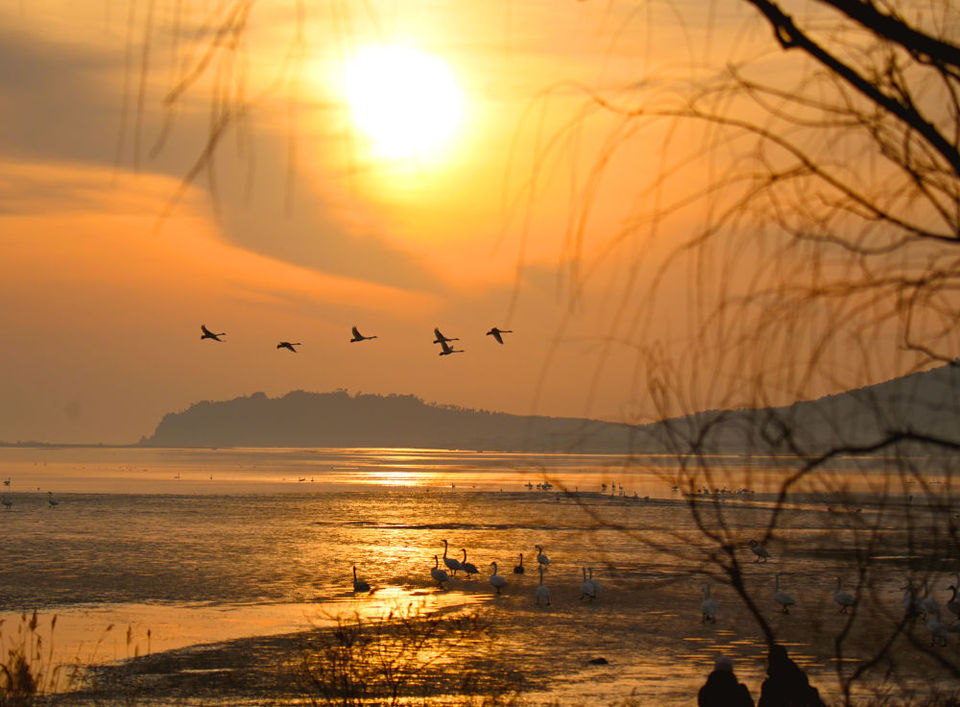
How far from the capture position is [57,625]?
17.6 m

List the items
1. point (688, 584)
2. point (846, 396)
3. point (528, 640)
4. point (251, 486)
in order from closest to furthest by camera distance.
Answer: point (846, 396), point (528, 640), point (688, 584), point (251, 486)

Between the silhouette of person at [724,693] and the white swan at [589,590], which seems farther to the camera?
the white swan at [589,590]

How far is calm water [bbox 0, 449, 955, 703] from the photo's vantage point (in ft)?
43.3

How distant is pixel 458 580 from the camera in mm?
24734

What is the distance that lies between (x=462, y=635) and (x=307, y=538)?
16474mm

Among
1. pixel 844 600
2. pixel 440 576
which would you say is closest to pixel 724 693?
pixel 844 600

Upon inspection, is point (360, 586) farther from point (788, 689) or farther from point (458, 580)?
point (788, 689)

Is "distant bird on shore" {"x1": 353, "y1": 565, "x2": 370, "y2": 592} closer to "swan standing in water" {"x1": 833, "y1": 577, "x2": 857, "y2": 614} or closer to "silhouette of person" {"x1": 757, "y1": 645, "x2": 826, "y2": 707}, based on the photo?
"swan standing in water" {"x1": 833, "y1": 577, "x2": 857, "y2": 614}

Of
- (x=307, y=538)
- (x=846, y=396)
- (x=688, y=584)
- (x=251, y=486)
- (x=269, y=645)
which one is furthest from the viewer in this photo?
(x=251, y=486)

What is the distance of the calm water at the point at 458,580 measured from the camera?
13.2 m

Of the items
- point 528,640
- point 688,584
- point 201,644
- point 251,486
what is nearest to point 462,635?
point 528,640

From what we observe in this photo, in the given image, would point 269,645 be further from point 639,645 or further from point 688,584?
point 688,584

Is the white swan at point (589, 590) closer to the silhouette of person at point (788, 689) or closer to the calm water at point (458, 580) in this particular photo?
the calm water at point (458, 580)

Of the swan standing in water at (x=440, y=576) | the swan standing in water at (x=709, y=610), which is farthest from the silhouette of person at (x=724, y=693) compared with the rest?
the swan standing in water at (x=440, y=576)
